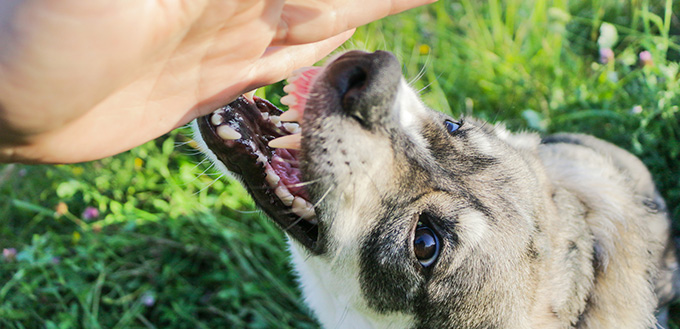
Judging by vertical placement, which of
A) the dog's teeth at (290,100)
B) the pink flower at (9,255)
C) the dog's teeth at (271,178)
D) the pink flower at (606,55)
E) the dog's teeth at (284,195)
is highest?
the dog's teeth at (290,100)

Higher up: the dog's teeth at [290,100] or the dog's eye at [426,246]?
the dog's teeth at [290,100]

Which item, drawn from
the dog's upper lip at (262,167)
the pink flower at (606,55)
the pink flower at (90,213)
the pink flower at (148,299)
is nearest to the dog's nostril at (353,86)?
the dog's upper lip at (262,167)

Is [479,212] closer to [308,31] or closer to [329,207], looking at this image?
[329,207]

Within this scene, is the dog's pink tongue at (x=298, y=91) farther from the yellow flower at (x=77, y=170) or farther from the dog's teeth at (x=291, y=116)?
the yellow flower at (x=77, y=170)

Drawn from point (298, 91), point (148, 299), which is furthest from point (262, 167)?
point (148, 299)

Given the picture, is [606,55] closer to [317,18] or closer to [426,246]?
[426,246]

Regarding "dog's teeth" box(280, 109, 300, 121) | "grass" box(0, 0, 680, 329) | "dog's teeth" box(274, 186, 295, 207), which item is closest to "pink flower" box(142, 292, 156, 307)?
"grass" box(0, 0, 680, 329)

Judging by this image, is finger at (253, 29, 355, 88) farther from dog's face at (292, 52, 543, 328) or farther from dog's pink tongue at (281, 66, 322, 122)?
dog's face at (292, 52, 543, 328)
